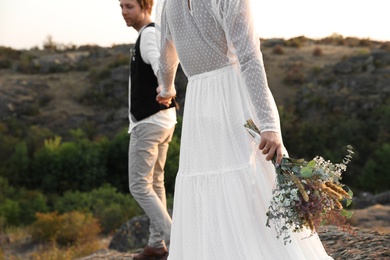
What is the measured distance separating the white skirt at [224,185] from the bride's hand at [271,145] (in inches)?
6.0

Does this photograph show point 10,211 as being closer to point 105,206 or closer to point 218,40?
point 105,206

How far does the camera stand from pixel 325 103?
33.8 metres

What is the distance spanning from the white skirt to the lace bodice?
9cm

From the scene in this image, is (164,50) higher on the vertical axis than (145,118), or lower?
higher

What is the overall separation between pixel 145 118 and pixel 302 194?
2048mm

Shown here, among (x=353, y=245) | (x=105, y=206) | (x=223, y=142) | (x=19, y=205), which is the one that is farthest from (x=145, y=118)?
(x=19, y=205)

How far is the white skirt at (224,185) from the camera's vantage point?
319 cm

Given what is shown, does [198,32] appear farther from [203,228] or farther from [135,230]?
[135,230]

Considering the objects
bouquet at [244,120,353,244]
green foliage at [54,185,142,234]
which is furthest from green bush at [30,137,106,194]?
bouquet at [244,120,353,244]

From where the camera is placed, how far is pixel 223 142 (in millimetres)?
3277

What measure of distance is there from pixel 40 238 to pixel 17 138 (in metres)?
17.8

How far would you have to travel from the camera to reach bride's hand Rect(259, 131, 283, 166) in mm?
3055

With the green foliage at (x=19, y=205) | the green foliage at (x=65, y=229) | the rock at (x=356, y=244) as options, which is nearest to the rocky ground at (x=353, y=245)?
the rock at (x=356, y=244)

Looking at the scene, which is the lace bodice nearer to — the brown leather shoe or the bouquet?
the bouquet
